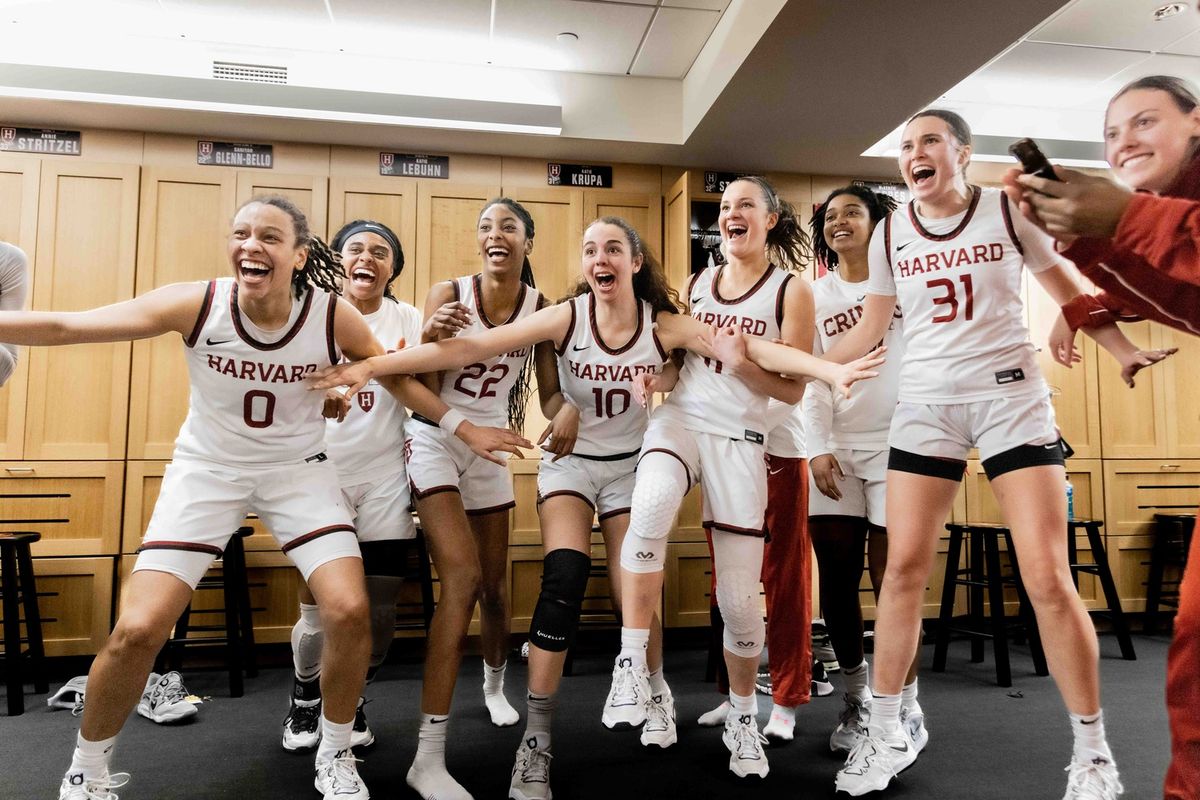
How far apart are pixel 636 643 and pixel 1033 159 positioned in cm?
144

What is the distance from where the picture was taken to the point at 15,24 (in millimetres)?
3854

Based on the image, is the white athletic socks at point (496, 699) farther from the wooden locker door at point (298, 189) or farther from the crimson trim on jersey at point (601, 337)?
the wooden locker door at point (298, 189)

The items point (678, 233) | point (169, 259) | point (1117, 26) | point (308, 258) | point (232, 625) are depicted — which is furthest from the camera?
point (678, 233)

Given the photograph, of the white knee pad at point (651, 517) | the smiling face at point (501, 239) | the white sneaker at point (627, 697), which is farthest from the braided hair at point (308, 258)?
the white sneaker at point (627, 697)

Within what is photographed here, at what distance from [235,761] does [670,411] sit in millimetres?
1835

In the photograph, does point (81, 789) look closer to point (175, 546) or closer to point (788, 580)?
point (175, 546)

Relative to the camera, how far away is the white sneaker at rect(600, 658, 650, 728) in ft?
5.93

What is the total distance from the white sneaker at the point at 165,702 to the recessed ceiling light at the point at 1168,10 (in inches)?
212

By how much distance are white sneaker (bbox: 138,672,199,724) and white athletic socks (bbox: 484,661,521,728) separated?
1.18m

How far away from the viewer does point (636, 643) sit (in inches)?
76.4

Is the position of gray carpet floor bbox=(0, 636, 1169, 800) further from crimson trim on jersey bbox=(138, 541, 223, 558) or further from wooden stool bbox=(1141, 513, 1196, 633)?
wooden stool bbox=(1141, 513, 1196, 633)

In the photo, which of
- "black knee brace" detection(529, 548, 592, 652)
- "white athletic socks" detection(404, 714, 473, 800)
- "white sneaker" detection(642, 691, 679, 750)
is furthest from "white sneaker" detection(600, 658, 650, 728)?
"white athletic socks" detection(404, 714, 473, 800)

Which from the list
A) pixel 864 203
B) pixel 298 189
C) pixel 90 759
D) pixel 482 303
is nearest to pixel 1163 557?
pixel 864 203

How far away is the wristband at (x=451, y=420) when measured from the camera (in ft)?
7.22
